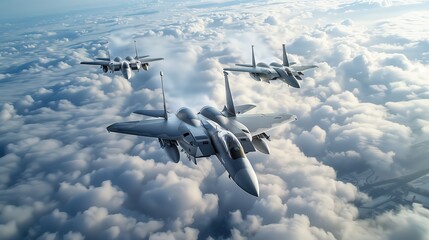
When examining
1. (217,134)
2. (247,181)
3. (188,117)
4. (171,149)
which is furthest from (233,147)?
(188,117)

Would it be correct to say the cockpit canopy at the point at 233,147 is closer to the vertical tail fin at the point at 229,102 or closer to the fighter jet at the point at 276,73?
the vertical tail fin at the point at 229,102

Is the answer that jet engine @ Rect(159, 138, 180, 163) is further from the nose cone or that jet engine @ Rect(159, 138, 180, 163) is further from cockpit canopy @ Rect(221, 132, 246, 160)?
the nose cone

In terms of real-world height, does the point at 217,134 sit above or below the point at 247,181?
above

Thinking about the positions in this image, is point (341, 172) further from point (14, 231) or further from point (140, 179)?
point (14, 231)

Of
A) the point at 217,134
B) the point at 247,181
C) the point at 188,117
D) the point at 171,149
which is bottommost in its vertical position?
the point at 171,149

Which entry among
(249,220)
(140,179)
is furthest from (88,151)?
(249,220)

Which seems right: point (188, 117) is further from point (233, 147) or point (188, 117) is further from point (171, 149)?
point (233, 147)

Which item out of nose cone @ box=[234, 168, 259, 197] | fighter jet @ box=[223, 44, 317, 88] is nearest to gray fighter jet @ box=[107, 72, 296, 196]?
nose cone @ box=[234, 168, 259, 197]

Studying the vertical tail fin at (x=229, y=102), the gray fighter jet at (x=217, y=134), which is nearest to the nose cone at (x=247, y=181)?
the gray fighter jet at (x=217, y=134)
